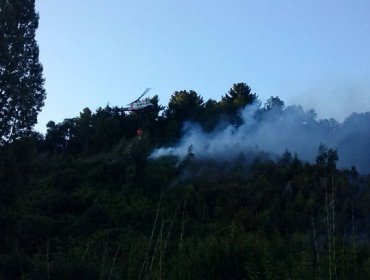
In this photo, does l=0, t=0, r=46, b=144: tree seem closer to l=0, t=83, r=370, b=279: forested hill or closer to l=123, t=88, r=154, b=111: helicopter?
l=0, t=83, r=370, b=279: forested hill

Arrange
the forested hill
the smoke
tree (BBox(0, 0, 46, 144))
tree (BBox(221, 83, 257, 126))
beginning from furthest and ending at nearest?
tree (BBox(221, 83, 257, 126))
the smoke
tree (BBox(0, 0, 46, 144))
the forested hill

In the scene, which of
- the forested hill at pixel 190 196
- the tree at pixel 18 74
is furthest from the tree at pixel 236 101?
the tree at pixel 18 74

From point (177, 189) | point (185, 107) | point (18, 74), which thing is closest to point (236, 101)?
point (185, 107)

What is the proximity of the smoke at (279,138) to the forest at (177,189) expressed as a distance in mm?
139

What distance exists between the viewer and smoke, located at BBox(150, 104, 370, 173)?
36.5 metres

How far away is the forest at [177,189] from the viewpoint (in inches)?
308

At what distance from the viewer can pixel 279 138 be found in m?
42.1

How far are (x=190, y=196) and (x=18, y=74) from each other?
38.9 feet

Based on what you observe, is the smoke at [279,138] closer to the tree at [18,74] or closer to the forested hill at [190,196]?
the forested hill at [190,196]

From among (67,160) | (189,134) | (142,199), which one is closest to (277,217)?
(142,199)

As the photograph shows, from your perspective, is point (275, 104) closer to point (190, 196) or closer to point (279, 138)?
point (279, 138)

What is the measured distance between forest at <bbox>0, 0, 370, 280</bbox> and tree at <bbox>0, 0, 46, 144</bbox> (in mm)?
27

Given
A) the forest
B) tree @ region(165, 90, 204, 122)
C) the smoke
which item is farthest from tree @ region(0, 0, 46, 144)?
tree @ region(165, 90, 204, 122)

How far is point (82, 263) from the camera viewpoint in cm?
809
